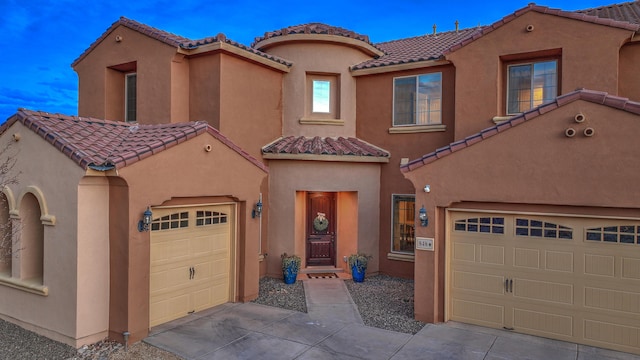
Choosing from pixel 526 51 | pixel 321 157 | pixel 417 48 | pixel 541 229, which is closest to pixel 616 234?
pixel 541 229

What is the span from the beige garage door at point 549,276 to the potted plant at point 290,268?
495 cm

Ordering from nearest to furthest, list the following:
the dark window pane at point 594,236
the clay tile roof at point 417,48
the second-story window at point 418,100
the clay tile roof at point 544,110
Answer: the clay tile roof at point 544,110 → the dark window pane at point 594,236 → the second-story window at point 418,100 → the clay tile roof at point 417,48

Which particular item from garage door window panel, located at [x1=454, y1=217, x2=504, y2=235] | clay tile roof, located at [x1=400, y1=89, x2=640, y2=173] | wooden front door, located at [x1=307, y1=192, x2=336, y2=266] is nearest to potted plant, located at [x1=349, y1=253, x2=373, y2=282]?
wooden front door, located at [x1=307, y1=192, x2=336, y2=266]

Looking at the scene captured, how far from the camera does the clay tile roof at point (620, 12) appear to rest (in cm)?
1213

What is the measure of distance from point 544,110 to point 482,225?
2677 millimetres

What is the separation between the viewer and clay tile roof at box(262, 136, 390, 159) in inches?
506

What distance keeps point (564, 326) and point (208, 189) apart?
8113 mm

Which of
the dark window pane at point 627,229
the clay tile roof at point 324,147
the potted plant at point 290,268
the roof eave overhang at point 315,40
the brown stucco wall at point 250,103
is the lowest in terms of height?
the potted plant at point 290,268

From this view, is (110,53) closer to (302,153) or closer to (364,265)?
(302,153)

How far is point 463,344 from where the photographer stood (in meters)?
7.80

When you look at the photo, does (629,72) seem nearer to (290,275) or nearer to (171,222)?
(290,275)

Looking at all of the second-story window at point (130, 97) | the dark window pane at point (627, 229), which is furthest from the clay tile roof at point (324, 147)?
the dark window pane at point (627, 229)

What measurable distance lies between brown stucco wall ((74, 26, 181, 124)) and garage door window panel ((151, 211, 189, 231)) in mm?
4077

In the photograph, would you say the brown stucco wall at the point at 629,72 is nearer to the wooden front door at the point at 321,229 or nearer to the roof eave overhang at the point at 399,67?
the roof eave overhang at the point at 399,67
